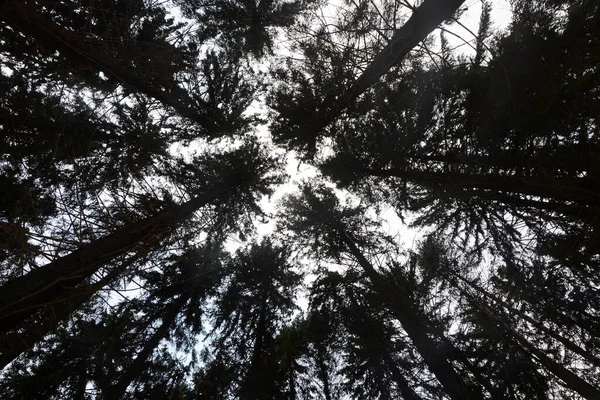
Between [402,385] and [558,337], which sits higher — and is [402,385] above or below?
above

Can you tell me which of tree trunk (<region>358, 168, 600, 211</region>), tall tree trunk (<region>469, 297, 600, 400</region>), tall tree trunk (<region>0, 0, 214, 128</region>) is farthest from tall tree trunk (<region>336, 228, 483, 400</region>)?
tall tree trunk (<region>0, 0, 214, 128</region>)

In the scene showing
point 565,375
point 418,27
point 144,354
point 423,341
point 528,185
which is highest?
point 144,354

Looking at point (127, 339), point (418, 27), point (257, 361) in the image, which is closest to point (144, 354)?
point (127, 339)

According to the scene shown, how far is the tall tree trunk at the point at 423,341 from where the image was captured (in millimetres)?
6129

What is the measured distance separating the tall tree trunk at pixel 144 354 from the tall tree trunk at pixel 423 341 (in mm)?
5481

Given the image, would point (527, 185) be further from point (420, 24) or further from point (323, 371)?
point (323, 371)

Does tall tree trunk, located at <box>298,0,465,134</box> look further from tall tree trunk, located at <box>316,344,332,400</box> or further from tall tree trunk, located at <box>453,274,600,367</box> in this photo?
tall tree trunk, located at <box>316,344,332,400</box>

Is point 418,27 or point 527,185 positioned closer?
point 418,27

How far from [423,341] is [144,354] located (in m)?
8.72

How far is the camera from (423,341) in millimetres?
6844

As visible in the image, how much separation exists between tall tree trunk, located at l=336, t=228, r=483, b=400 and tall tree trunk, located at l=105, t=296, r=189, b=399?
5481 mm

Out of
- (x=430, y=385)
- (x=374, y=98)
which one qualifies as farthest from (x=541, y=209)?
(x=430, y=385)

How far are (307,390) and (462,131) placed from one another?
10586 millimetres

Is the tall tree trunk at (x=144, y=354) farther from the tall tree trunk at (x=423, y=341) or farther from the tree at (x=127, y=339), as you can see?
the tall tree trunk at (x=423, y=341)
